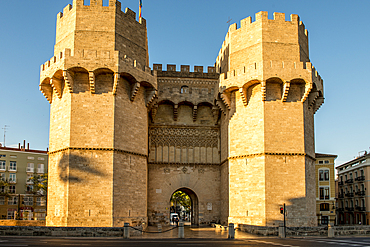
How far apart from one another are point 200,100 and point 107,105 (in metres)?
8.16

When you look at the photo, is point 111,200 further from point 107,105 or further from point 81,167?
point 107,105

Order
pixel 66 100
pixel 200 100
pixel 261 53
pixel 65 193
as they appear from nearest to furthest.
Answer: pixel 65 193 < pixel 66 100 < pixel 261 53 < pixel 200 100

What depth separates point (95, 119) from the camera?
2209 centimetres

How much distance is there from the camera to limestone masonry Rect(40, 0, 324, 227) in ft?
70.9

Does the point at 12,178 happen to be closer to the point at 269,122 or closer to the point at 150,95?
the point at 150,95

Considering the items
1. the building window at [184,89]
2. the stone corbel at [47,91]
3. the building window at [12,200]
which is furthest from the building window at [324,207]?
the building window at [12,200]

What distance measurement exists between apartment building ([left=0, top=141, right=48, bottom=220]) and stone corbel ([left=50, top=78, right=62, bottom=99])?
28.2 m

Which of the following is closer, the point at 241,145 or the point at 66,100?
the point at 66,100

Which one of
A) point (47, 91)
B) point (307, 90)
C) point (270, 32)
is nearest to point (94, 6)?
point (47, 91)

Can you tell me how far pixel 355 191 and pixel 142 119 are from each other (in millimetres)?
36011

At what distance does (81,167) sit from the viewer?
70.2 feet

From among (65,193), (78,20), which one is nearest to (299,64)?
(78,20)

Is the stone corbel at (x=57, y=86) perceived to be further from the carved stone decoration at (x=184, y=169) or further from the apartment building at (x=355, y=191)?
the apartment building at (x=355, y=191)

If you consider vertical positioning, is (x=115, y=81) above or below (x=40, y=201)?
above
